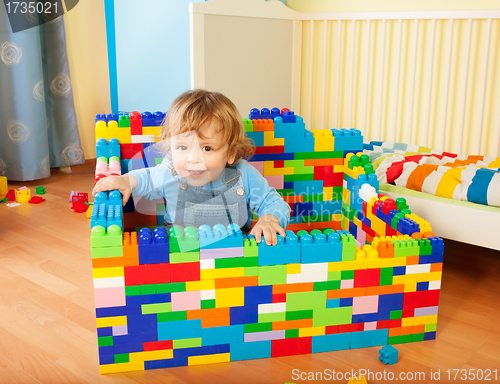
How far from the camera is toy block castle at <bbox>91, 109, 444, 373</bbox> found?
695 millimetres

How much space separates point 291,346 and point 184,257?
0.81ft

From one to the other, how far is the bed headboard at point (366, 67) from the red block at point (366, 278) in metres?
1.06

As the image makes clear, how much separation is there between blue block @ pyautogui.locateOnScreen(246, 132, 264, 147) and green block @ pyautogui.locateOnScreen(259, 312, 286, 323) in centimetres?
50

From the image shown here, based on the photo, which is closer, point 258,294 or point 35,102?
point 258,294

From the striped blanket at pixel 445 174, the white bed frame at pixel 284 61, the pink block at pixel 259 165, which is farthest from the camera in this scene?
the white bed frame at pixel 284 61

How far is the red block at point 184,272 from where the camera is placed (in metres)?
0.70

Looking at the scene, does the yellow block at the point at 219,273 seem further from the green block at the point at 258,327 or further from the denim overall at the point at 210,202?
the denim overall at the point at 210,202

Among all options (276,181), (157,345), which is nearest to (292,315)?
(157,345)

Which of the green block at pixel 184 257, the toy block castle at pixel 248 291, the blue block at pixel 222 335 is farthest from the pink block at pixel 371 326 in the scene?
the green block at pixel 184 257

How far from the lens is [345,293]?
0.77 meters

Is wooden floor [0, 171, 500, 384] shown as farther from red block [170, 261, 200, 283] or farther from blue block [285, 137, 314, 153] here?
blue block [285, 137, 314, 153]

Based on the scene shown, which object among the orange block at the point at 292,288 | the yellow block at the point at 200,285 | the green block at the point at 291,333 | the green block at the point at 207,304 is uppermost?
the yellow block at the point at 200,285

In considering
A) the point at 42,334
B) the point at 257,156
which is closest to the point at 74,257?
the point at 42,334

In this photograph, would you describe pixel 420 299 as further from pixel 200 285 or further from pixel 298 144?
pixel 298 144
